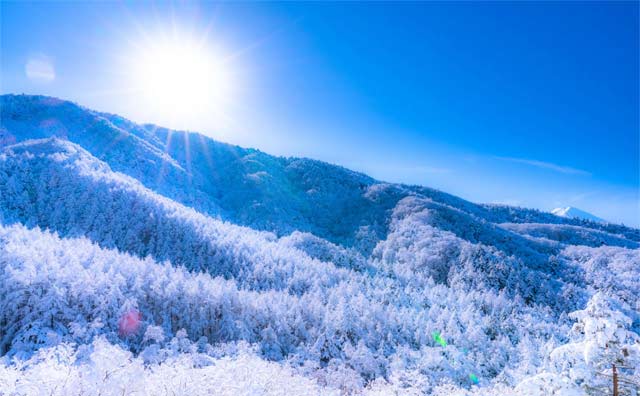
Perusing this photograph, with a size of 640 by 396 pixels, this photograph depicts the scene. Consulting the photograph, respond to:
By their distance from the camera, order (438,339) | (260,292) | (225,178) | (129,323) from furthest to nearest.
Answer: (225,178) → (260,292) → (438,339) → (129,323)

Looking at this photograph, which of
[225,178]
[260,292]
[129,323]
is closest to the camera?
[129,323]

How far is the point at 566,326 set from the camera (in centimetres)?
3825

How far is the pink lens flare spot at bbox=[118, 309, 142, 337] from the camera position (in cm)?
2127

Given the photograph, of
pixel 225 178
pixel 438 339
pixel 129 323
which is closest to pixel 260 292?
pixel 129 323

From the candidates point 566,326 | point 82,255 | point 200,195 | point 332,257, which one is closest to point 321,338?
point 82,255

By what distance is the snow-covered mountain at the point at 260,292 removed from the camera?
53.0ft

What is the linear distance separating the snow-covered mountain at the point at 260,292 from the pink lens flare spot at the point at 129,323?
140 millimetres

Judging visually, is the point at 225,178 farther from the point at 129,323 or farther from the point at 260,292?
the point at 129,323

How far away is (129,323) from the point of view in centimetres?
2170

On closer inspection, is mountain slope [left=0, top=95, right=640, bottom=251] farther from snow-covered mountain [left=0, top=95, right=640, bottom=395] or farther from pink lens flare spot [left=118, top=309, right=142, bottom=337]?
pink lens flare spot [left=118, top=309, right=142, bottom=337]

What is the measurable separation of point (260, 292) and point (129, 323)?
14477mm

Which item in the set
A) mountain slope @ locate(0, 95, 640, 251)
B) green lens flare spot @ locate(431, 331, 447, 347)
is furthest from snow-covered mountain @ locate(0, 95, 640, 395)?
mountain slope @ locate(0, 95, 640, 251)

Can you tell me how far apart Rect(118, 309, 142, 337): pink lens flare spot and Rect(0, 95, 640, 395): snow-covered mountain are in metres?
0.14

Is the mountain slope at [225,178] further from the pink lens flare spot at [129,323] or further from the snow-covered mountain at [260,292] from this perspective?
the pink lens flare spot at [129,323]
